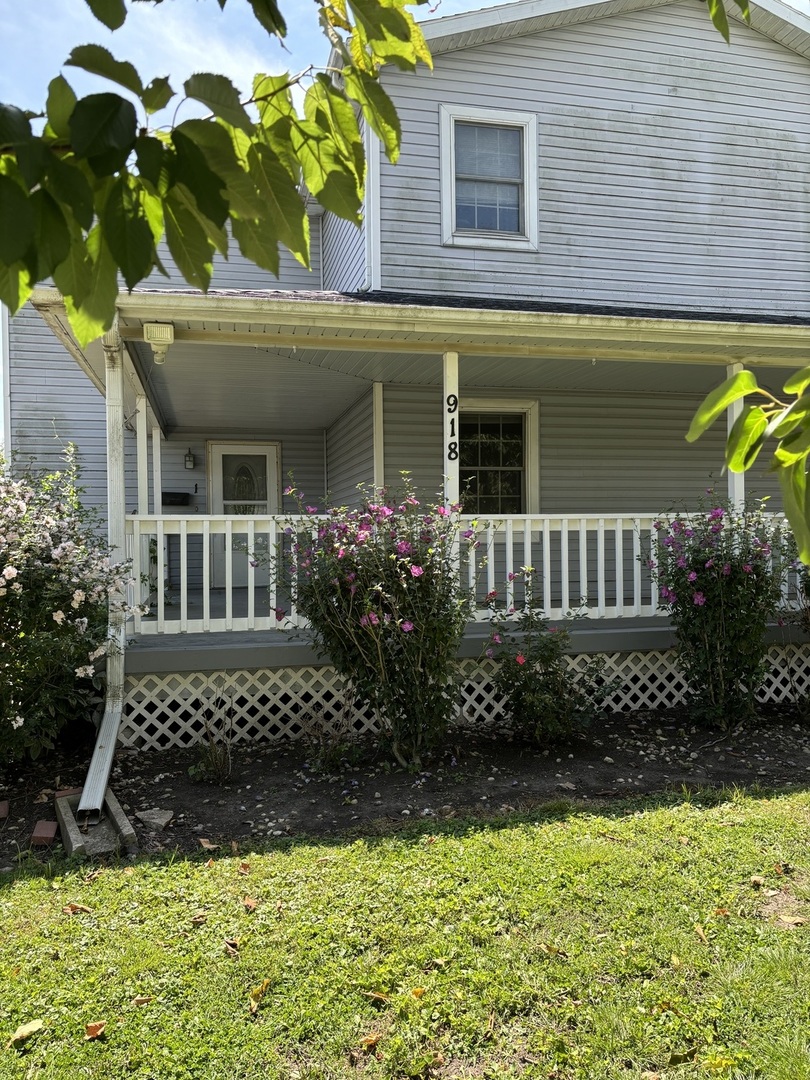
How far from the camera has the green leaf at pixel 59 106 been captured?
0.88 m

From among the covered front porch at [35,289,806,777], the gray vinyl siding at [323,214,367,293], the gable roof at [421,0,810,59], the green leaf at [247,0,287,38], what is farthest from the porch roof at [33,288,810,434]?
the green leaf at [247,0,287,38]

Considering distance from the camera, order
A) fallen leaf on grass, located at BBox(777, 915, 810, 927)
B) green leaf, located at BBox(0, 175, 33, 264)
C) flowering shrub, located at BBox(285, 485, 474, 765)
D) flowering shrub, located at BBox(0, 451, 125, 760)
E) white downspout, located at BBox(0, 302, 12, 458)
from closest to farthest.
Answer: green leaf, located at BBox(0, 175, 33, 264), fallen leaf on grass, located at BBox(777, 915, 810, 927), flowering shrub, located at BBox(0, 451, 125, 760), flowering shrub, located at BBox(285, 485, 474, 765), white downspout, located at BBox(0, 302, 12, 458)

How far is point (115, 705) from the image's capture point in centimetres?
591

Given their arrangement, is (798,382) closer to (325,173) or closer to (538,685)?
(325,173)

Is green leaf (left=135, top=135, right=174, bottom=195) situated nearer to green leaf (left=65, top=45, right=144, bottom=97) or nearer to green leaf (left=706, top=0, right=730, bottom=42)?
green leaf (left=65, top=45, right=144, bottom=97)

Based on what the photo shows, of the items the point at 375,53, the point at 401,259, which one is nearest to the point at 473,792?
the point at 375,53

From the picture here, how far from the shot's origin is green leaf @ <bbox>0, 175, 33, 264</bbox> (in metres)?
0.78

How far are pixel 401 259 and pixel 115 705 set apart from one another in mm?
6009

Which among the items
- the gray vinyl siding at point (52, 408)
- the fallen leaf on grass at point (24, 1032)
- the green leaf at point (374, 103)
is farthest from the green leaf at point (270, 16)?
the gray vinyl siding at point (52, 408)

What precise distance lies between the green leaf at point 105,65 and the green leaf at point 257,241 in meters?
0.18

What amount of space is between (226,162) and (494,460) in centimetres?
910

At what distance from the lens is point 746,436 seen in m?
1.02

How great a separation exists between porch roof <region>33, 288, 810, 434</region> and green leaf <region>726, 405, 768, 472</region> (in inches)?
212

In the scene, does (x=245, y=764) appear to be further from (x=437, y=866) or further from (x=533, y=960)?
(x=533, y=960)
